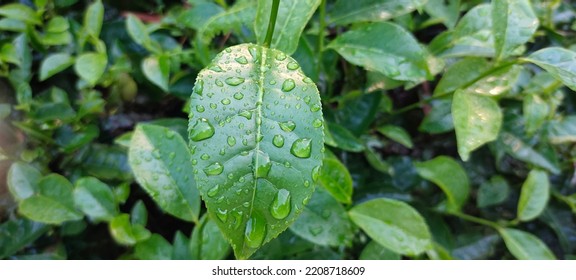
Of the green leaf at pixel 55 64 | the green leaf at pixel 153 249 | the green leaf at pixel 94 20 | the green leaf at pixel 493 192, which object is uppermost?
the green leaf at pixel 94 20

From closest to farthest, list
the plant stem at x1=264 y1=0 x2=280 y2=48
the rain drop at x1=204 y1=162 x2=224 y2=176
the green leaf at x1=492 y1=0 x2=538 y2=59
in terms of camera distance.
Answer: the rain drop at x1=204 y1=162 x2=224 y2=176 < the plant stem at x1=264 y1=0 x2=280 y2=48 < the green leaf at x1=492 y1=0 x2=538 y2=59

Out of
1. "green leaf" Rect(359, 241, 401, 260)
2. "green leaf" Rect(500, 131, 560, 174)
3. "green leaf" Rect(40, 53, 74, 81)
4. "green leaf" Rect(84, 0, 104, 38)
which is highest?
"green leaf" Rect(84, 0, 104, 38)

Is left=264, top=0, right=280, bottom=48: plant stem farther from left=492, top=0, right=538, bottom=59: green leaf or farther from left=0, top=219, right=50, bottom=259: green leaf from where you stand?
left=0, top=219, right=50, bottom=259: green leaf

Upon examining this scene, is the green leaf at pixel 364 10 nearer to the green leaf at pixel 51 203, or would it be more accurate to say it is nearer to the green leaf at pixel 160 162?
the green leaf at pixel 160 162

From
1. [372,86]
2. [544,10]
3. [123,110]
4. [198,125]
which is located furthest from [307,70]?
[544,10]

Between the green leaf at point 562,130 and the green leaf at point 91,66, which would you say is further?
the green leaf at point 562,130

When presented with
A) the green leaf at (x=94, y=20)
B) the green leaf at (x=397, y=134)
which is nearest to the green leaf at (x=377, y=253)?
the green leaf at (x=397, y=134)

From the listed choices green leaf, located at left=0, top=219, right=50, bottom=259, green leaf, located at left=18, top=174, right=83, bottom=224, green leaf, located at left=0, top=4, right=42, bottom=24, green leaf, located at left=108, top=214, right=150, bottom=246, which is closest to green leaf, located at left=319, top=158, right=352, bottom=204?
green leaf, located at left=108, top=214, right=150, bottom=246
